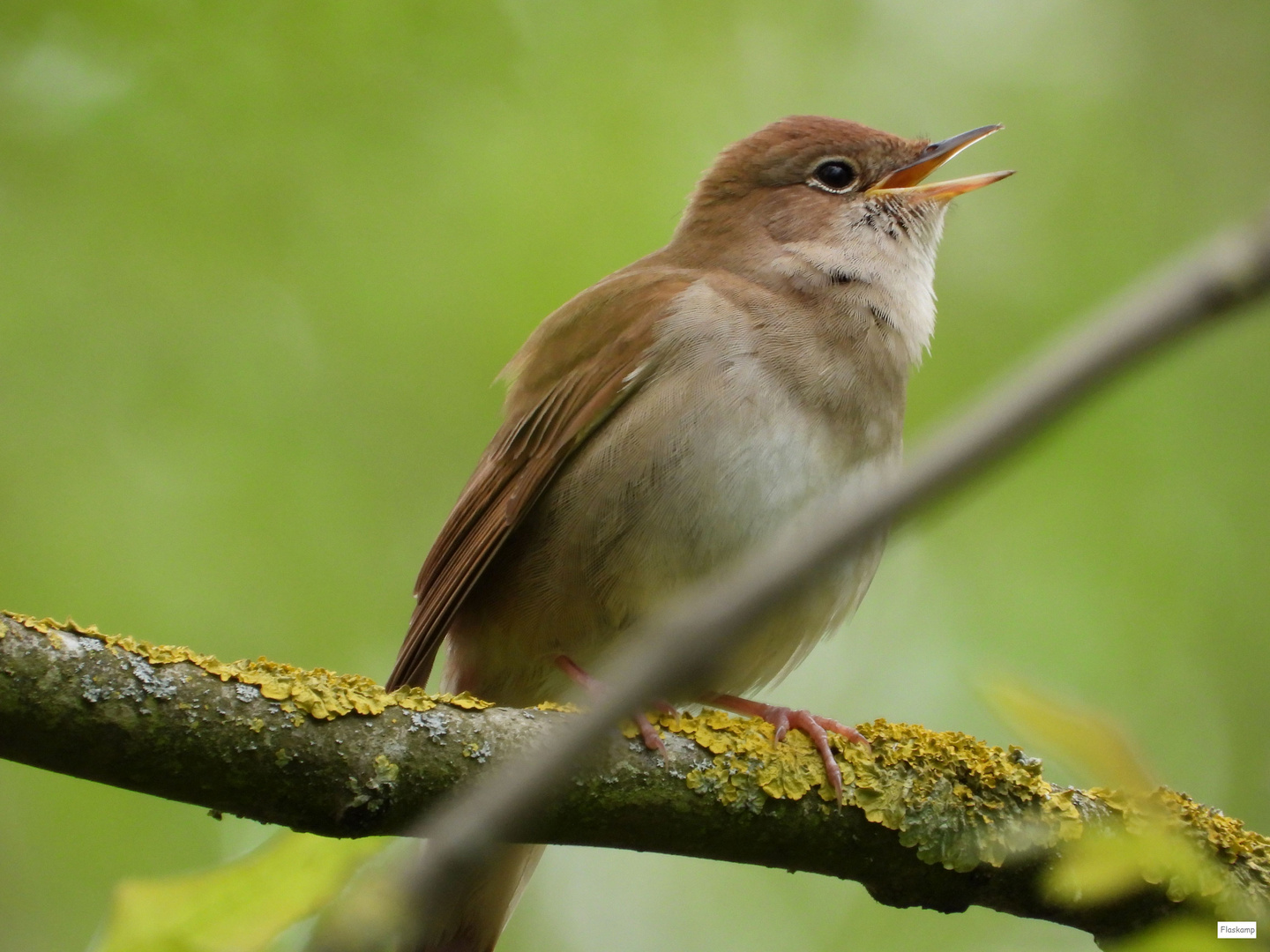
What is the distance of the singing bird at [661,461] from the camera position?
447 cm

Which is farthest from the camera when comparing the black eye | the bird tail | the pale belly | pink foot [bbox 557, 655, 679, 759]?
the black eye

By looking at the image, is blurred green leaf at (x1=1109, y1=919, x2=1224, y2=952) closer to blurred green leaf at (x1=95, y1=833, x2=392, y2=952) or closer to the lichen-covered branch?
the lichen-covered branch

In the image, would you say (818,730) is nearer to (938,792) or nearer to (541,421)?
(938,792)

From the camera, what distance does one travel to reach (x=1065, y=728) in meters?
1.84

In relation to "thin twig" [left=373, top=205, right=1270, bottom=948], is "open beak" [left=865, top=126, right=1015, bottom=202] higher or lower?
higher

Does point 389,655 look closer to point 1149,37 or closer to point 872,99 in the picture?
point 872,99

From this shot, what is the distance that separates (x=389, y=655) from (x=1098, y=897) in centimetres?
514

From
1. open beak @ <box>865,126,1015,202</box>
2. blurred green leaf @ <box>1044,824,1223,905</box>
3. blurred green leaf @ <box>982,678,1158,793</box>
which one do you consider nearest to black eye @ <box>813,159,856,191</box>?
open beak @ <box>865,126,1015,202</box>

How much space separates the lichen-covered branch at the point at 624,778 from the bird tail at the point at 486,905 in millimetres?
1266

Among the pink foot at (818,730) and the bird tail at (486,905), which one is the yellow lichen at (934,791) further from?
the bird tail at (486,905)

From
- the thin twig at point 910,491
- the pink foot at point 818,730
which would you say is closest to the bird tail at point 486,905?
the pink foot at point 818,730

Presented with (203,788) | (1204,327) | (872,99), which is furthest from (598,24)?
(1204,327)

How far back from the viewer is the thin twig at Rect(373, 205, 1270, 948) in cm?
110

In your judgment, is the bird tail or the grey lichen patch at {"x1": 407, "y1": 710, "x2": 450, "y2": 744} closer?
the grey lichen patch at {"x1": 407, "y1": 710, "x2": 450, "y2": 744}
